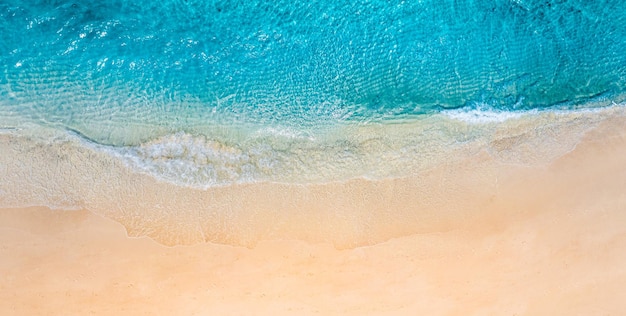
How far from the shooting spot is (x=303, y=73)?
6.07m

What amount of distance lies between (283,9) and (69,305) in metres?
4.99

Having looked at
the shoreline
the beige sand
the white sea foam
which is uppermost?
the white sea foam

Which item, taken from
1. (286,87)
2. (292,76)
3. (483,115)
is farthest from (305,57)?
(483,115)

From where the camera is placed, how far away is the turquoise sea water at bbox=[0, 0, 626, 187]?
18.9ft

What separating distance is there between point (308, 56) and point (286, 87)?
57 cm

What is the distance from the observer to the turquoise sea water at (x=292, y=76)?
576 cm

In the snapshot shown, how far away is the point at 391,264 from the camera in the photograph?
5555 millimetres

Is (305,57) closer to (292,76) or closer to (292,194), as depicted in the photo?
(292,76)

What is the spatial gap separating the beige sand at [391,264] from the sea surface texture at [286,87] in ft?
1.64

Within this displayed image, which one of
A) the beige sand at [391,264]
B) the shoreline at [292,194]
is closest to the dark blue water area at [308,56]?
the shoreline at [292,194]

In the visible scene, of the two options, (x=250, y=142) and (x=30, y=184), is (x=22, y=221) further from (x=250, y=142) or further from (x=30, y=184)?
(x=250, y=142)

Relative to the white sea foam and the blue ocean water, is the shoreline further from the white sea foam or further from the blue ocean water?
the blue ocean water

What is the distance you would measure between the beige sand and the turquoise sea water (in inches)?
38.1

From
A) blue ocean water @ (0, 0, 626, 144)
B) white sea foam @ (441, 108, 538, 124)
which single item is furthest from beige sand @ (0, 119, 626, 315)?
blue ocean water @ (0, 0, 626, 144)
